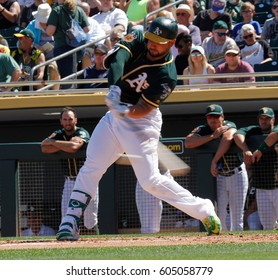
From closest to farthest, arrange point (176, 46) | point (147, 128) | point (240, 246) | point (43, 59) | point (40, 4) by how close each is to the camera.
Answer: point (240, 246) → point (147, 128) → point (176, 46) → point (43, 59) → point (40, 4)

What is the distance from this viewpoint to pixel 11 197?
12328 millimetres

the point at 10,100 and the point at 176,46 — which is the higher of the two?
the point at 176,46

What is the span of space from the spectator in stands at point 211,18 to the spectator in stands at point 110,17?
4.18 feet

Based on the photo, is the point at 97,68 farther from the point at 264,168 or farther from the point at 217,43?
the point at 264,168

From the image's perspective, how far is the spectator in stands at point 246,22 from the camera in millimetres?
15008

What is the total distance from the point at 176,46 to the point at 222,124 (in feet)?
7.45

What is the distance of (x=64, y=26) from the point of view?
14.9 m

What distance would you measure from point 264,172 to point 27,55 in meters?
5.00

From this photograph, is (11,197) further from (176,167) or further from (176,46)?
(176,46)

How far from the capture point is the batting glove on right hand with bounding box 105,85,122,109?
790 centimetres

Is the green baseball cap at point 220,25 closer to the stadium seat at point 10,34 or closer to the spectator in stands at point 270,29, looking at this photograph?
the spectator in stands at point 270,29

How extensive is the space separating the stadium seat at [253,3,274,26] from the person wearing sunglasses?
14.5 feet

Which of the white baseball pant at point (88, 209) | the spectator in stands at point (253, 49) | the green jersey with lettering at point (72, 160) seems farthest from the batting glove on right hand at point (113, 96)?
the spectator in stands at point (253, 49)
